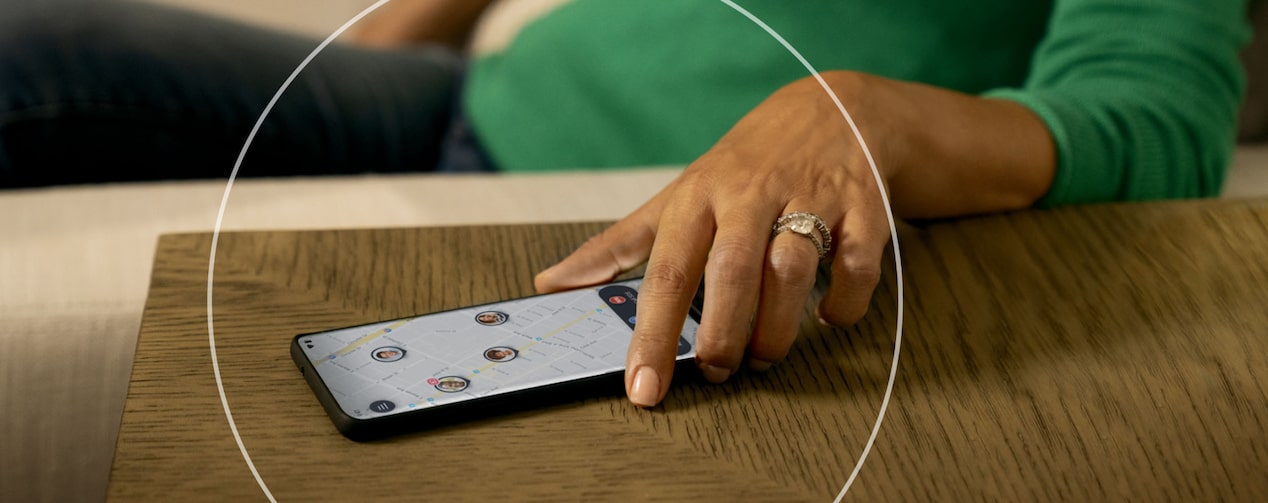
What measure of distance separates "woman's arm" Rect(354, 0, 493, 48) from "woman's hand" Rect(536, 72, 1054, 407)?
2.00 ft

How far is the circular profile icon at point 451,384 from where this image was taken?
30 cm

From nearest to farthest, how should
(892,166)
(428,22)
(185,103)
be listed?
(892,166) < (185,103) < (428,22)

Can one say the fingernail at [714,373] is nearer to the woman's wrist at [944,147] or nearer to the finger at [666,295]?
the finger at [666,295]

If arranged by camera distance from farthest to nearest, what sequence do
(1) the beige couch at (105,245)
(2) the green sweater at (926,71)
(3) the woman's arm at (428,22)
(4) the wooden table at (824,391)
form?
(3) the woman's arm at (428,22)
(2) the green sweater at (926,71)
(1) the beige couch at (105,245)
(4) the wooden table at (824,391)

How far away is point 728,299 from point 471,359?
84 millimetres

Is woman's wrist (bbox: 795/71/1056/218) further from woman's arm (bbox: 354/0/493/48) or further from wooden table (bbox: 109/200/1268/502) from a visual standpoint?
woman's arm (bbox: 354/0/493/48)

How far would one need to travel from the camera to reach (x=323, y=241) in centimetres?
42

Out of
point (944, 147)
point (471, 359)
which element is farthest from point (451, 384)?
point (944, 147)

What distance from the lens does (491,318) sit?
344 millimetres

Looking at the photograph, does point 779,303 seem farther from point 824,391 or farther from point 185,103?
point 185,103

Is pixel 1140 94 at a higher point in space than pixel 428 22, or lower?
lower

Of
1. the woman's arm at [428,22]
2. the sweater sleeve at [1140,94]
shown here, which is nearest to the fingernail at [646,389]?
the sweater sleeve at [1140,94]

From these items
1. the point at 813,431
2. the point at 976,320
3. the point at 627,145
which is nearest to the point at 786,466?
the point at 813,431

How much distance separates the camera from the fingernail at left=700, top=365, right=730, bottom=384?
32cm
